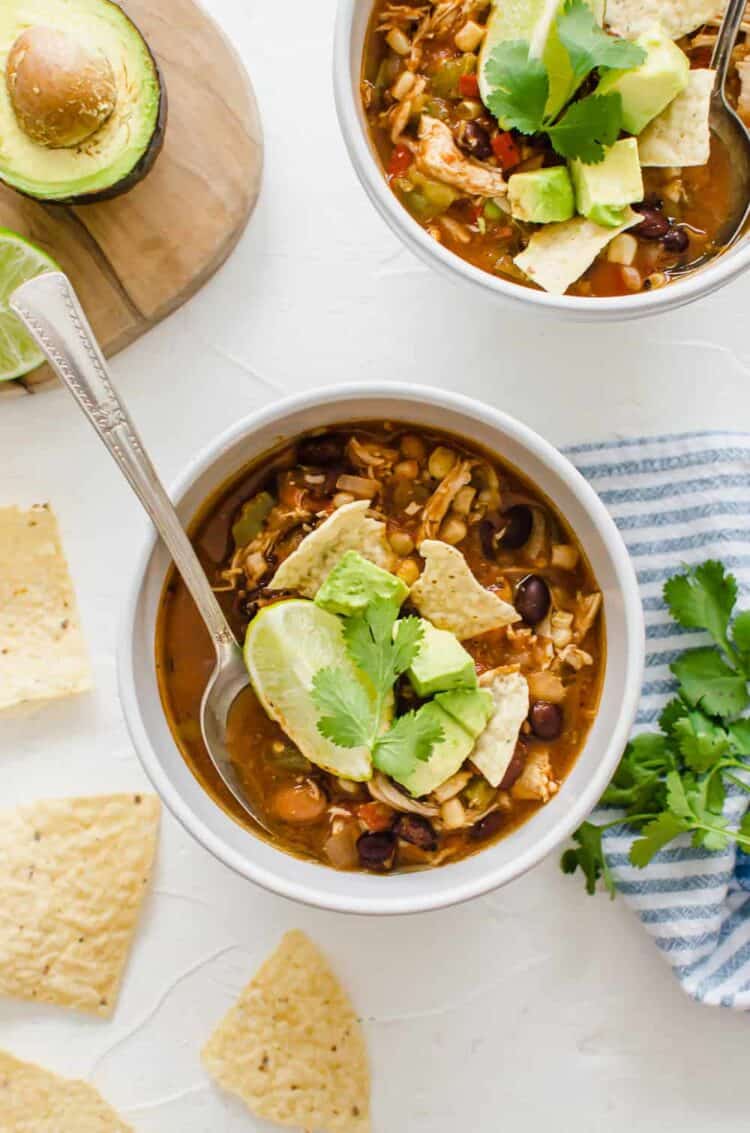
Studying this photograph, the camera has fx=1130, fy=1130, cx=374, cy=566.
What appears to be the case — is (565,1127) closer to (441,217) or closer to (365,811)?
(365,811)

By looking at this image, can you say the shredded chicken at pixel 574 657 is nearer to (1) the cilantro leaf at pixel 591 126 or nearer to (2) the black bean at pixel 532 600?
(2) the black bean at pixel 532 600

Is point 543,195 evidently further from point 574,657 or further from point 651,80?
point 574,657

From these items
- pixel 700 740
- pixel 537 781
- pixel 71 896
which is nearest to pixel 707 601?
pixel 700 740

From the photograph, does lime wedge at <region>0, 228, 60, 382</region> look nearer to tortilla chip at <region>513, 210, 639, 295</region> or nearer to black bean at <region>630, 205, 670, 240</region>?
tortilla chip at <region>513, 210, 639, 295</region>

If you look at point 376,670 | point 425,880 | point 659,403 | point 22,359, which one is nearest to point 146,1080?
point 425,880

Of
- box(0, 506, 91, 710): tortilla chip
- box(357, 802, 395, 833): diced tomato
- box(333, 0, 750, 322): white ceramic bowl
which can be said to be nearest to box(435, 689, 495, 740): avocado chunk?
box(357, 802, 395, 833): diced tomato

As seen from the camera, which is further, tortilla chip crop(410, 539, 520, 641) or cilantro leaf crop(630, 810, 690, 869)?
cilantro leaf crop(630, 810, 690, 869)
